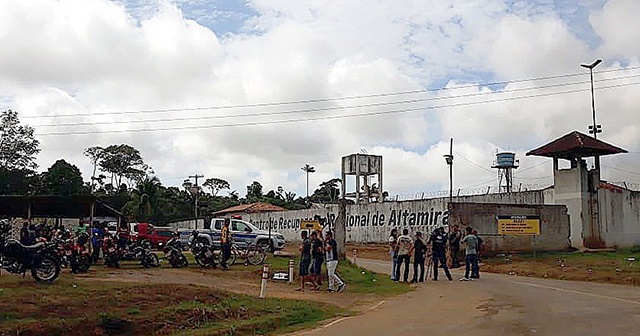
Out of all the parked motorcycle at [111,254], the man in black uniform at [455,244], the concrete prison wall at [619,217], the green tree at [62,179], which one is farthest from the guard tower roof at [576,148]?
the green tree at [62,179]

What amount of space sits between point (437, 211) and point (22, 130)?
53014mm

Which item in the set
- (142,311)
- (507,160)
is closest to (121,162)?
(507,160)

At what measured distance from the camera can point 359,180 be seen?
67.6 metres

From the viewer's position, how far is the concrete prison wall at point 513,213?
3319 cm

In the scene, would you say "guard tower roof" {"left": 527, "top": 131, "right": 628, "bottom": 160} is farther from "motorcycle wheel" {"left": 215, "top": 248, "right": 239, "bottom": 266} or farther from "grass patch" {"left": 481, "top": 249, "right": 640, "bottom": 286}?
"motorcycle wheel" {"left": 215, "top": 248, "right": 239, "bottom": 266}

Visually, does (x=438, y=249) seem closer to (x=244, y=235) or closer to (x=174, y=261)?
(x=174, y=261)

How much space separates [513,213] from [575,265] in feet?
18.1

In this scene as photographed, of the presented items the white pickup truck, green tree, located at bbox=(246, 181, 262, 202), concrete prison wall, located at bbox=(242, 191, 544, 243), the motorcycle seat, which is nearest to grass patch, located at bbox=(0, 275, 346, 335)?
the motorcycle seat

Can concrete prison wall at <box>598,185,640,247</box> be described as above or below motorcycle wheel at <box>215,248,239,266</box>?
above

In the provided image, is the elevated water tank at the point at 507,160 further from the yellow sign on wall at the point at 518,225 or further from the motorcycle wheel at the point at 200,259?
the motorcycle wheel at the point at 200,259

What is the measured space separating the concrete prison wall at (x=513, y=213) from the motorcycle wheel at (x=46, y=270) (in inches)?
745

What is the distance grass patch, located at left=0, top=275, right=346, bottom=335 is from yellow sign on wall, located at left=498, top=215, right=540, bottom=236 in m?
18.0

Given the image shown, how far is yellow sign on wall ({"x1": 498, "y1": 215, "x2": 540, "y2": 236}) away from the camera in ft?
111

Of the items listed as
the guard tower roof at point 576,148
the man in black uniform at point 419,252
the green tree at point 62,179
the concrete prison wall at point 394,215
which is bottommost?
the man in black uniform at point 419,252
